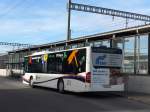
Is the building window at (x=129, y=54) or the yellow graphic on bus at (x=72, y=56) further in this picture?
the building window at (x=129, y=54)

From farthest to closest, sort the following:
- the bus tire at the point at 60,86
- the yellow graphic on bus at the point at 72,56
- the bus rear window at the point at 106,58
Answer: the bus tire at the point at 60,86 → the yellow graphic on bus at the point at 72,56 → the bus rear window at the point at 106,58

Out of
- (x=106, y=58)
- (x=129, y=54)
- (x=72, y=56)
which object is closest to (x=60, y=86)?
(x=72, y=56)

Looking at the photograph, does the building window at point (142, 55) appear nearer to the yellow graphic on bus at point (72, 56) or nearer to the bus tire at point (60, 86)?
the yellow graphic on bus at point (72, 56)

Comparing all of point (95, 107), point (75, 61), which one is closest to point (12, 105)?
point (95, 107)

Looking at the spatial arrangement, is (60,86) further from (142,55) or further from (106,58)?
(142,55)

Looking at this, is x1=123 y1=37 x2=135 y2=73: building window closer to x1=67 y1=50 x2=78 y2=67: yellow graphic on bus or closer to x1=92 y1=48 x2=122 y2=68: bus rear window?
x1=92 y1=48 x2=122 y2=68: bus rear window

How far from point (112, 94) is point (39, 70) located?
261 inches

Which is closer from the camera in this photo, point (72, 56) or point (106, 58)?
point (106, 58)

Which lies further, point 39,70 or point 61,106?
point 39,70

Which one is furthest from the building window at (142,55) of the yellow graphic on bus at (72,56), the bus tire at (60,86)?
the bus tire at (60,86)

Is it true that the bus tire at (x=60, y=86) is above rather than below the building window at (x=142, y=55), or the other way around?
below

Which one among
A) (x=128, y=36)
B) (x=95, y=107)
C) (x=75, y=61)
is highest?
(x=128, y=36)

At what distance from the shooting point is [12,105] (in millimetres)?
17406

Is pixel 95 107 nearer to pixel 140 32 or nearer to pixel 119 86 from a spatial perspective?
pixel 119 86
